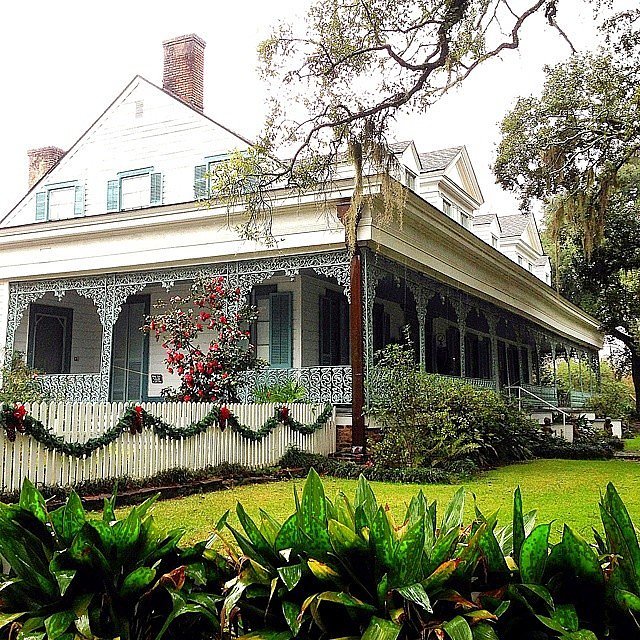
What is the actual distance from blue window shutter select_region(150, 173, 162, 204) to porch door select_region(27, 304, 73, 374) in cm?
400

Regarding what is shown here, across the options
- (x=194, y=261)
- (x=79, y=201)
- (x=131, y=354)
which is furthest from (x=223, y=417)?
(x=79, y=201)

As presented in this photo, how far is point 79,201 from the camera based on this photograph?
60.7 feet

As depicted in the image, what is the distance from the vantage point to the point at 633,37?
1370 centimetres

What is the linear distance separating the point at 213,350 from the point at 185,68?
934 centimetres

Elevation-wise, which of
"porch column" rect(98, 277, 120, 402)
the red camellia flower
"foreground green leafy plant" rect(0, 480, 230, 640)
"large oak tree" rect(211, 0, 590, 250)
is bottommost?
"foreground green leafy plant" rect(0, 480, 230, 640)

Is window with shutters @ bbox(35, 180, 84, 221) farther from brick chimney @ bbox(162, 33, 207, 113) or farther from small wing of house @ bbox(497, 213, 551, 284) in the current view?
small wing of house @ bbox(497, 213, 551, 284)

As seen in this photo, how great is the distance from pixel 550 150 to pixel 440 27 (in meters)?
4.00

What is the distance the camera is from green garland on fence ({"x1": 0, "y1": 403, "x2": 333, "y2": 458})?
6930 millimetres

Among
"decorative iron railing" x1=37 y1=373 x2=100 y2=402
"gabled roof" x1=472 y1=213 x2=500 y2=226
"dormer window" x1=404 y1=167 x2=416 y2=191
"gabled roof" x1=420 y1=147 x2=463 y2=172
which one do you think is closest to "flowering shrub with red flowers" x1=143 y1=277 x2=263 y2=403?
"decorative iron railing" x1=37 y1=373 x2=100 y2=402

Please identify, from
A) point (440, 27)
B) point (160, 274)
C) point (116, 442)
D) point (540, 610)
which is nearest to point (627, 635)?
point (540, 610)

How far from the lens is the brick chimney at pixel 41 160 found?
21.2m

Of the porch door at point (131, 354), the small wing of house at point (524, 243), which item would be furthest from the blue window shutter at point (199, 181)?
the small wing of house at point (524, 243)

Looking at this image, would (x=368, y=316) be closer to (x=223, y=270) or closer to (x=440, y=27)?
(x=223, y=270)

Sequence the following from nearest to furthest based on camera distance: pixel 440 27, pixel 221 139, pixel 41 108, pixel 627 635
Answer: pixel 627 635
pixel 440 27
pixel 221 139
pixel 41 108
